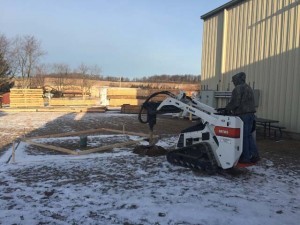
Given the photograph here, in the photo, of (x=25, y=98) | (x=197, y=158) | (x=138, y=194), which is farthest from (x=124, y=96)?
(x=138, y=194)

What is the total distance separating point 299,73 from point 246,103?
20.1ft

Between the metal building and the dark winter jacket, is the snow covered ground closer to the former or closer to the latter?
the dark winter jacket

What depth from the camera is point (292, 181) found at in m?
7.00

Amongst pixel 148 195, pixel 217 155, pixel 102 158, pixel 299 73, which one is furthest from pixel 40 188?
pixel 299 73

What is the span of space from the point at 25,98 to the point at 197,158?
24749 millimetres

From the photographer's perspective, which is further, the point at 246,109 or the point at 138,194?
the point at 246,109

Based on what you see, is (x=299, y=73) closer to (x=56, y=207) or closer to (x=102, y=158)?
(x=102, y=158)

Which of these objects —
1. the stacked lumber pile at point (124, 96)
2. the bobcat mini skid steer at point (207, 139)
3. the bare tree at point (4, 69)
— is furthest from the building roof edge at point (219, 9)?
the bare tree at point (4, 69)

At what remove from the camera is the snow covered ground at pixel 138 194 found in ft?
16.2

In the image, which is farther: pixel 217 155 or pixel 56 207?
pixel 217 155

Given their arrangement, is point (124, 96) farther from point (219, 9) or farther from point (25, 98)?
point (219, 9)

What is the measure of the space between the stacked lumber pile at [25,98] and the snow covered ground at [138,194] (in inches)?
855

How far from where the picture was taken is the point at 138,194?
5.95 meters

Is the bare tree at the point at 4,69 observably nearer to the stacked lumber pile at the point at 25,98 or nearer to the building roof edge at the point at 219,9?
the stacked lumber pile at the point at 25,98
